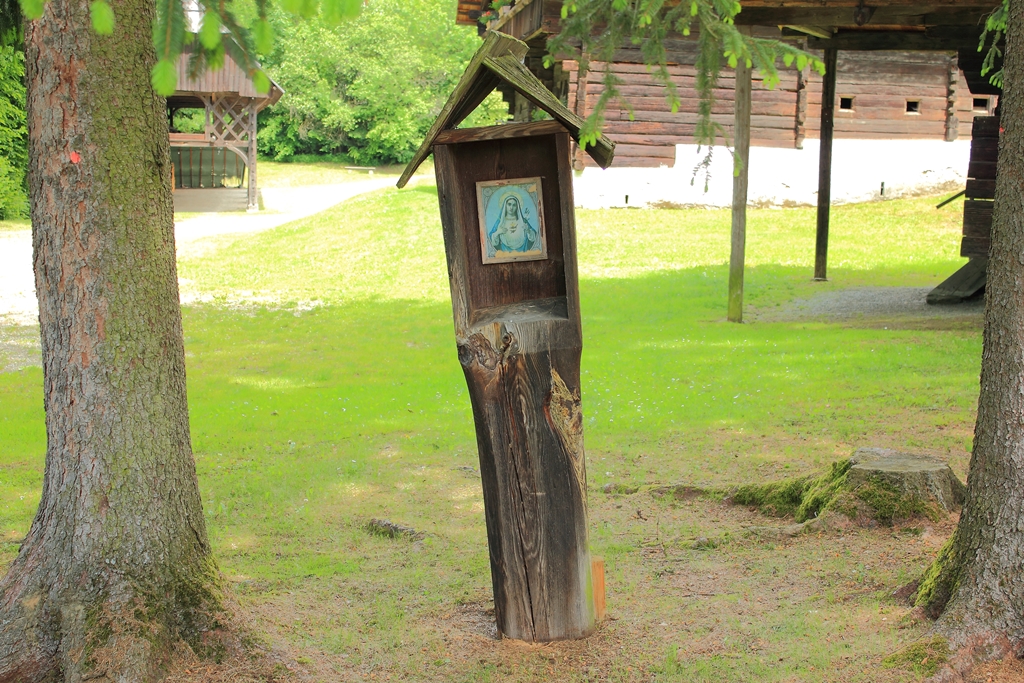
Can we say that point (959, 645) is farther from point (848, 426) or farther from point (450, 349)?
point (450, 349)

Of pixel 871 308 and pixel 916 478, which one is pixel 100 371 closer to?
pixel 916 478

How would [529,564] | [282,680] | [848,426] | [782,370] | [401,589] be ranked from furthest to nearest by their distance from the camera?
[782,370] < [848,426] < [401,589] < [529,564] < [282,680]

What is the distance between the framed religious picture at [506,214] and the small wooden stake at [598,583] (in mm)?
1441

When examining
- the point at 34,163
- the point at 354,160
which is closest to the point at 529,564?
the point at 34,163

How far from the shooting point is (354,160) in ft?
163

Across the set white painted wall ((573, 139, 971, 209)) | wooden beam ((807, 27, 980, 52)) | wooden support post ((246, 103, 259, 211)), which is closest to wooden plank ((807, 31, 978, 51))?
wooden beam ((807, 27, 980, 52))

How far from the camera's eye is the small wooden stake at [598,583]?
4.24 meters

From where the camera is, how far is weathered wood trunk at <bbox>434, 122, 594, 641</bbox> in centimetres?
397

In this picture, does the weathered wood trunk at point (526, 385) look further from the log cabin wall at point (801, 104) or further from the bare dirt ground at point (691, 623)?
the log cabin wall at point (801, 104)

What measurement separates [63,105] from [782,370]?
7993 millimetres

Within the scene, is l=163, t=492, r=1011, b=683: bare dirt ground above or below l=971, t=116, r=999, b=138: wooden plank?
below

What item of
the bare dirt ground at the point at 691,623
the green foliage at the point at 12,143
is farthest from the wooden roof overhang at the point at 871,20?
the green foliage at the point at 12,143

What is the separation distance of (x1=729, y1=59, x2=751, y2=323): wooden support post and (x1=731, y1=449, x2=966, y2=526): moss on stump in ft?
20.9

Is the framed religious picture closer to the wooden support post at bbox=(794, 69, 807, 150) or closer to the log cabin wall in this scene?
the log cabin wall
